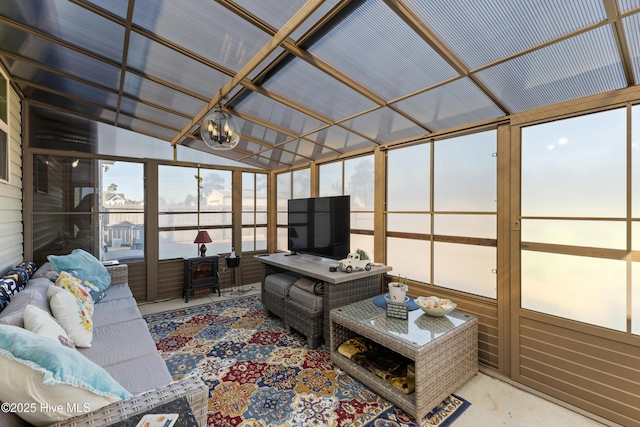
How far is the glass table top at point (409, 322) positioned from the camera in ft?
6.55

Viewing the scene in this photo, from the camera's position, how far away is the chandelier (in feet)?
7.68

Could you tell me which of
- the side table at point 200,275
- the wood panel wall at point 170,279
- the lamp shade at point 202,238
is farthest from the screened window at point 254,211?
the wood panel wall at point 170,279

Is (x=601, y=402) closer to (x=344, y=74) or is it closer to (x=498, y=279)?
(x=498, y=279)

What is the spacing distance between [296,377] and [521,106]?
302 cm

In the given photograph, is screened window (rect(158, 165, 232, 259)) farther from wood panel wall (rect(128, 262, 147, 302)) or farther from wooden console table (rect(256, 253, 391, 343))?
wooden console table (rect(256, 253, 391, 343))

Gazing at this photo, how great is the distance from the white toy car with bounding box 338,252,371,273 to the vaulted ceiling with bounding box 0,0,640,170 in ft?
4.96

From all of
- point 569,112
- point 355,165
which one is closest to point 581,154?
point 569,112

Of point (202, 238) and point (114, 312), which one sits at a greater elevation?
point (202, 238)

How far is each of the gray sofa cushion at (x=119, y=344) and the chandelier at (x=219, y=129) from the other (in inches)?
68.1

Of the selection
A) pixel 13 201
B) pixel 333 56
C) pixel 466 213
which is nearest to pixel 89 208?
pixel 13 201

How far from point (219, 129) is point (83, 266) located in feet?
7.67

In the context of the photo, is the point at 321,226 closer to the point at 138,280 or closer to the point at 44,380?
the point at 44,380

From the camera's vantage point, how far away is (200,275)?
452 centimetres

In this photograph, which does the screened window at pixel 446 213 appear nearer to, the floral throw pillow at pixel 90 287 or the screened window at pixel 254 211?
the screened window at pixel 254 211
